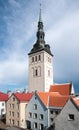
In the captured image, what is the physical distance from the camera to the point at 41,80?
5834cm

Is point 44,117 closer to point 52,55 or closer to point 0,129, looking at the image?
point 0,129

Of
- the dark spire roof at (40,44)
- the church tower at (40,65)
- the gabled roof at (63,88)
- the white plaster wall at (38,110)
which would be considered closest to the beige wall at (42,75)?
the church tower at (40,65)

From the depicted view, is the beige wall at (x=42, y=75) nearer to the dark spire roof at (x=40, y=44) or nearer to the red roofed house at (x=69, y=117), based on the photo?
the dark spire roof at (x=40, y=44)

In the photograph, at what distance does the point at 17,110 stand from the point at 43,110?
9.55 metres

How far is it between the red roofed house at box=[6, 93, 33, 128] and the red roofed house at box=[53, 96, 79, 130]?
14094 mm

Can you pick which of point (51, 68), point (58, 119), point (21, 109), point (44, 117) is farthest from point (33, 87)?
point (58, 119)

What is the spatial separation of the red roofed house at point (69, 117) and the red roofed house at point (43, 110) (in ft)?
13.3

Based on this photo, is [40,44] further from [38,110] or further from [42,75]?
[38,110]

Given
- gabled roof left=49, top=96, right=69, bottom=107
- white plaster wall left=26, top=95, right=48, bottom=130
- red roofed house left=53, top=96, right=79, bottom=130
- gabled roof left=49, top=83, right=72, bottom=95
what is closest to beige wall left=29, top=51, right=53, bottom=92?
gabled roof left=49, top=83, right=72, bottom=95

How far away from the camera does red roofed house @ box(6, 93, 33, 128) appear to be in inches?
1796

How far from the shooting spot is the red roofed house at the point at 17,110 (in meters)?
45.6

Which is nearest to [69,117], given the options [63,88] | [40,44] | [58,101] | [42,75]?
[58,101]

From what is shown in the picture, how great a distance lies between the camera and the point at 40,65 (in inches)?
2375

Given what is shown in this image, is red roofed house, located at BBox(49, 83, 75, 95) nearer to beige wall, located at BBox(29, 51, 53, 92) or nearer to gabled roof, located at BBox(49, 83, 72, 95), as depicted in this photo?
gabled roof, located at BBox(49, 83, 72, 95)
